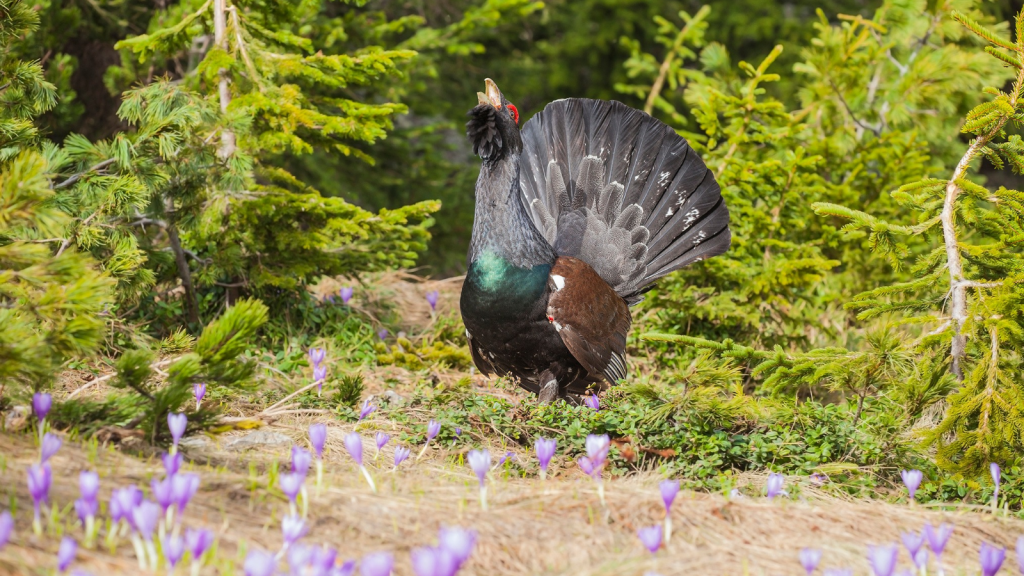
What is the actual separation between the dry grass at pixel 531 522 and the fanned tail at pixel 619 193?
2.57m

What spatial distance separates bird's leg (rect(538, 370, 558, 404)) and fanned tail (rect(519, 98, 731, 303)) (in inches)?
36.7

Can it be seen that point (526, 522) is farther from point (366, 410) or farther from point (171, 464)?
point (366, 410)

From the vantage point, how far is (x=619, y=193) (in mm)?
5699

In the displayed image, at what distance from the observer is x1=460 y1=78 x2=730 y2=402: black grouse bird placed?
181 inches

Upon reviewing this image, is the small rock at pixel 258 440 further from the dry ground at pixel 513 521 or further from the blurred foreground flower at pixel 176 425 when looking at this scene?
the blurred foreground flower at pixel 176 425

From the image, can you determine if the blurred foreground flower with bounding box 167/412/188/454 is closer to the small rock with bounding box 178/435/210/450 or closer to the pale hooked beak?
the small rock with bounding box 178/435/210/450

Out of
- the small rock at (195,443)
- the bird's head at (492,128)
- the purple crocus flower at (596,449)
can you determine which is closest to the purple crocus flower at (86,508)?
the small rock at (195,443)

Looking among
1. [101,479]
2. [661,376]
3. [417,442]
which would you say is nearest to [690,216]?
[661,376]

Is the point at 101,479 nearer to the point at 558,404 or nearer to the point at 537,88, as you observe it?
the point at 558,404

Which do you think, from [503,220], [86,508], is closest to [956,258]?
[503,220]

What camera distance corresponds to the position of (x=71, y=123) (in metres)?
7.02

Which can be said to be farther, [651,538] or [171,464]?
[171,464]

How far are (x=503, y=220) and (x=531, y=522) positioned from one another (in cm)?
219

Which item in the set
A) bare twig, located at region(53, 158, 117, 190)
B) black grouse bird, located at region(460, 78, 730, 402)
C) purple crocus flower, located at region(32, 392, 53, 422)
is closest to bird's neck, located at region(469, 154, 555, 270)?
black grouse bird, located at region(460, 78, 730, 402)
